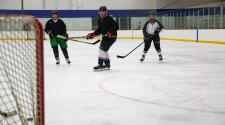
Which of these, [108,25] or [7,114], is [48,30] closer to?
[108,25]

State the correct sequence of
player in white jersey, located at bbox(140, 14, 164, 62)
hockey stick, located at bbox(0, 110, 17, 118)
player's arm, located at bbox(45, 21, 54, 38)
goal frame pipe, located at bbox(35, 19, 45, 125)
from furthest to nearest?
player in white jersey, located at bbox(140, 14, 164, 62), player's arm, located at bbox(45, 21, 54, 38), hockey stick, located at bbox(0, 110, 17, 118), goal frame pipe, located at bbox(35, 19, 45, 125)

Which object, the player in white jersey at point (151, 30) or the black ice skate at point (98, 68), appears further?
the player in white jersey at point (151, 30)

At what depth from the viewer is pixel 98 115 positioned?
3.14 m

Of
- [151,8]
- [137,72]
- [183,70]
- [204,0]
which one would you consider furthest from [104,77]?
[151,8]

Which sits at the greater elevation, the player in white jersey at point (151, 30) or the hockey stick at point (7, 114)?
the player in white jersey at point (151, 30)

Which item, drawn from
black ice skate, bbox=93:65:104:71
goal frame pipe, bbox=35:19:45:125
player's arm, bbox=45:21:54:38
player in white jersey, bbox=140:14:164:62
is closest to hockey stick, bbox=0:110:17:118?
goal frame pipe, bbox=35:19:45:125

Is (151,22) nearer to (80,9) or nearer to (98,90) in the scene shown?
(98,90)

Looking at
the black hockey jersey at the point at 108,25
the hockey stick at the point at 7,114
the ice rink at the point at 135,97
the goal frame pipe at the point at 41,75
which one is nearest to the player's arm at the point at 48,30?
the ice rink at the point at 135,97

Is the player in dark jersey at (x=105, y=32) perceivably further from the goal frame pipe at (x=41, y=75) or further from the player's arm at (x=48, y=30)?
the goal frame pipe at (x=41, y=75)

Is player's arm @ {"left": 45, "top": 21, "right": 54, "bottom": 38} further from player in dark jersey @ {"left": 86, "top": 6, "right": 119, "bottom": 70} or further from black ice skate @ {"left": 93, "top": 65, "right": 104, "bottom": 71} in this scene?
black ice skate @ {"left": 93, "top": 65, "right": 104, "bottom": 71}

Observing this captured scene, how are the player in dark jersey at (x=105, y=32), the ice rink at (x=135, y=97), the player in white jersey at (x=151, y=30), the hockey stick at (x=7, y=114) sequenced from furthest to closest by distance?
the player in white jersey at (x=151, y=30)
the player in dark jersey at (x=105, y=32)
the ice rink at (x=135, y=97)
the hockey stick at (x=7, y=114)

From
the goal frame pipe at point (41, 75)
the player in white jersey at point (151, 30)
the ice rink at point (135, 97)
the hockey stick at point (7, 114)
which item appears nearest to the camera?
the goal frame pipe at point (41, 75)

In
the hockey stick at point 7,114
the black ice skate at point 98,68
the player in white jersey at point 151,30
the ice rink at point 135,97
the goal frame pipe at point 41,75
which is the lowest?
the ice rink at point 135,97

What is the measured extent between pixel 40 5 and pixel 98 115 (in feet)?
58.4
